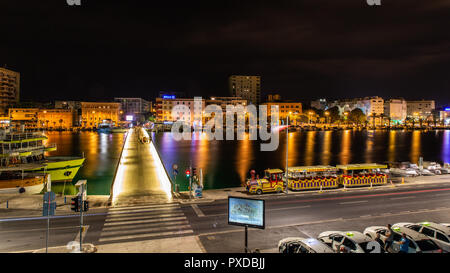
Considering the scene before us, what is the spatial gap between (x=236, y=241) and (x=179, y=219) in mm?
4994

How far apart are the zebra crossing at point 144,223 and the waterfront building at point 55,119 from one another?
180214mm

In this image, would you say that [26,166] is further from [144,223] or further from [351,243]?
[351,243]

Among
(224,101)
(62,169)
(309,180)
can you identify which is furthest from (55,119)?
(309,180)

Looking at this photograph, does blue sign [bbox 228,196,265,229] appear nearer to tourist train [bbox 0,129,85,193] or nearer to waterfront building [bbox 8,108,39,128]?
tourist train [bbox 0,129,85,193]

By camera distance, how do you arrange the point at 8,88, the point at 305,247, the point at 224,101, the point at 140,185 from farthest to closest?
1. the point at 224,101
2. the point at 8,88
3. the point at 140,185
4. the point at 305,247

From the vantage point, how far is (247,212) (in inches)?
460

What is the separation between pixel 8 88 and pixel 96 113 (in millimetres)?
47025

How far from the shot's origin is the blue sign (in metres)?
11.4

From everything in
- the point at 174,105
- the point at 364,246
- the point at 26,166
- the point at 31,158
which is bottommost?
the point at 364,246

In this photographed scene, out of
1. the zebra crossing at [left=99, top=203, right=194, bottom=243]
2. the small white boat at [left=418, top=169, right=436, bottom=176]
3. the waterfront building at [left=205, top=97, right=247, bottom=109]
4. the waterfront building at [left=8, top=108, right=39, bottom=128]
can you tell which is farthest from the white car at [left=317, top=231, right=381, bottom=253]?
the waterfront building at [left=8, top=108, right=39, bottom=128]

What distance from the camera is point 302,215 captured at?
18875 millimetres

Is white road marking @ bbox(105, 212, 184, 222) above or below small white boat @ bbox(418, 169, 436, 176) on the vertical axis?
below

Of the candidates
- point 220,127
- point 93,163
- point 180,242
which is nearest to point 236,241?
point 180,242

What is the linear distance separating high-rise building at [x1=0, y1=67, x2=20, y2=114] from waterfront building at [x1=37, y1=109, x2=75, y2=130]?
1526 cm
